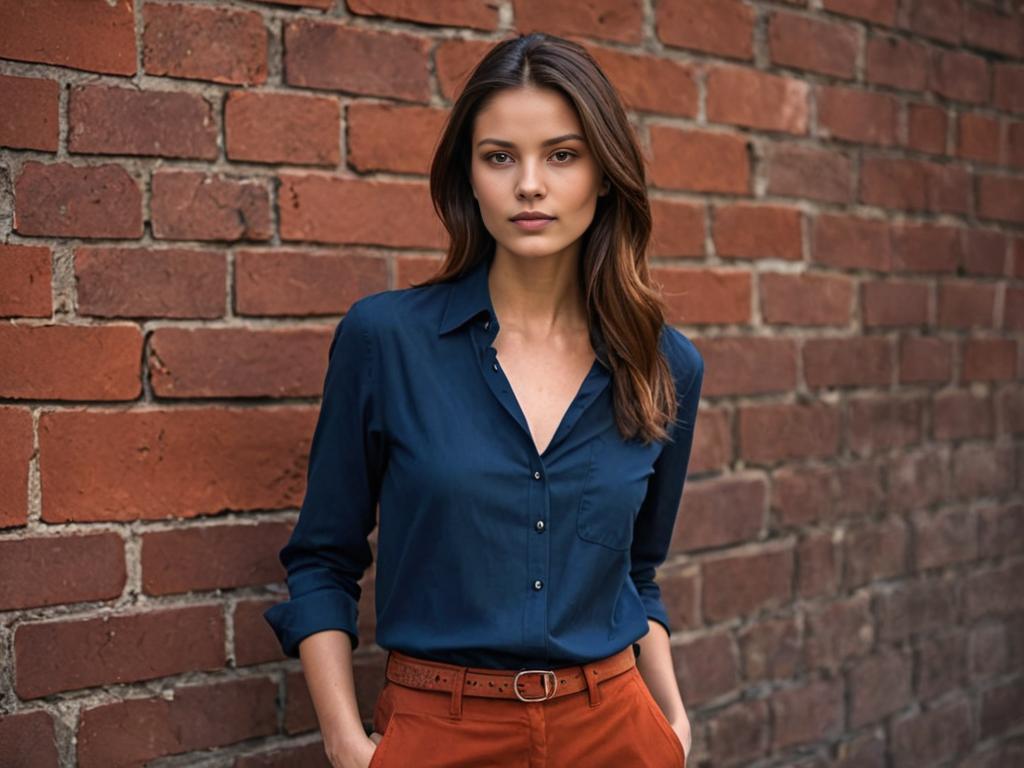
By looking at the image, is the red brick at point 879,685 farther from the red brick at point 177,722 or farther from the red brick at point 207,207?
the red brick at point 207,207

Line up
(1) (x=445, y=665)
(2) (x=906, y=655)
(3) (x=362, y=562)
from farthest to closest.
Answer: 1. (2) (x=906, y=655)
2. (3) (x=362, y=562)
3. (1) (x=445, y=665)

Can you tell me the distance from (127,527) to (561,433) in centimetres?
76

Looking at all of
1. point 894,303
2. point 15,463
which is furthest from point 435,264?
point 894,303

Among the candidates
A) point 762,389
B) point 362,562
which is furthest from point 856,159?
point 362,562

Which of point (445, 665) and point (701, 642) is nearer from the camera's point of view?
point (445, 665)

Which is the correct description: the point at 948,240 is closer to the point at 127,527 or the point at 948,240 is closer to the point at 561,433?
the point at 561,433

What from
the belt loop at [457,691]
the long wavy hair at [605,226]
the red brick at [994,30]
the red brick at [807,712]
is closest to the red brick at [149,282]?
the long wavy hair at [605,226]

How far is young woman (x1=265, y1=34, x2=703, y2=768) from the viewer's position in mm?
1861

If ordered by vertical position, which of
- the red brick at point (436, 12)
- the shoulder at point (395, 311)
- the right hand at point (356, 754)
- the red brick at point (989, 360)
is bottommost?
the right hand at point (356, 754)

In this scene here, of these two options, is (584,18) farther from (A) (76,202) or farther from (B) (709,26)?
(A) (76,202)

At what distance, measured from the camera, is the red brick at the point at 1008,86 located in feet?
11.8

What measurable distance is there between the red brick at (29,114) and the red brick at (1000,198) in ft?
8.59

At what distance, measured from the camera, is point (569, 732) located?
74.2 inches

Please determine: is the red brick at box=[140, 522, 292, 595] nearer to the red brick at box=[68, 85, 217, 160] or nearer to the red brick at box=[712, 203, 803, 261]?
the red brick at box=[68, 85, 217, 160]
